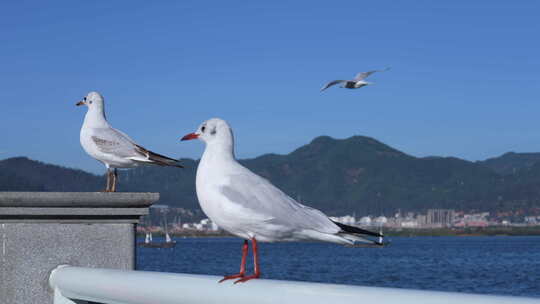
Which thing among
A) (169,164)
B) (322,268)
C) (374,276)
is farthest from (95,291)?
(322,268)

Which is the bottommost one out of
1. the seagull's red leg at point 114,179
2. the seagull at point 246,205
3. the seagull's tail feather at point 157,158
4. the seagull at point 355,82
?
the seagull at point 246,205

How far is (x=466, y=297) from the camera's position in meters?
2.35

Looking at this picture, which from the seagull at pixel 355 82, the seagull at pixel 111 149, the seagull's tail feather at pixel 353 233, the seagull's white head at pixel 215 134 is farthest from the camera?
the seagull at pixel 355 82

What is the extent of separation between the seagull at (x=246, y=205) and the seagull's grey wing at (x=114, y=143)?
8.82 ft

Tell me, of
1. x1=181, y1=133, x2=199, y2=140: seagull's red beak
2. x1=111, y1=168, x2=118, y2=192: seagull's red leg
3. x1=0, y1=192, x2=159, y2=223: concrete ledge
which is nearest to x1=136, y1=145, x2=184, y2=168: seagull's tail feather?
x1=111, y1=168, x2=118, y2=192: seagull's red leg

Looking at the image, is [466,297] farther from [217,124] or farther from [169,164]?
[169,164]

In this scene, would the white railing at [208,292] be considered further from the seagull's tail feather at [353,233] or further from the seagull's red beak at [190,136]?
the seagull's red beak at [190,136]

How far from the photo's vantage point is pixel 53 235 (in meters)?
4.93

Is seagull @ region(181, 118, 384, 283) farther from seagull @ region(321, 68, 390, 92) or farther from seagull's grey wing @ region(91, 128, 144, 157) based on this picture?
seagull @ region(321, 68, 390, 92)

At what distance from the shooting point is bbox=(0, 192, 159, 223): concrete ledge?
479cm

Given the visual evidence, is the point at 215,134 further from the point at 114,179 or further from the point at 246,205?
the point at 114,179

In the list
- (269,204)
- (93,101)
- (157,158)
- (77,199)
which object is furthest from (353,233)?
(93,101)

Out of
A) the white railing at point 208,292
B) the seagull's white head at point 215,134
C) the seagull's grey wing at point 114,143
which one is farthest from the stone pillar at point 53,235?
the seagull's grey wing at point 114,143

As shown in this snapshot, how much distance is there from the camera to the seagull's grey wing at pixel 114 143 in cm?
633
